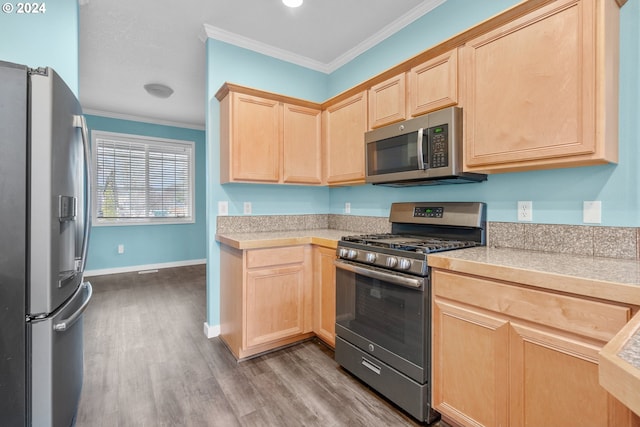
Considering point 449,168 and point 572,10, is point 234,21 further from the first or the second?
point 572,10

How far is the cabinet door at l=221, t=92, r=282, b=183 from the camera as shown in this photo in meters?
2.56

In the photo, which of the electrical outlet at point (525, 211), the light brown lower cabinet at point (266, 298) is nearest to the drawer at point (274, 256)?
the light brown lower cabinet at point (266, 298)

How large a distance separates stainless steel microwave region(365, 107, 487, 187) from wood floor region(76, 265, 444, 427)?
144 centimetres

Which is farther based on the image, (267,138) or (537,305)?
(267,138)

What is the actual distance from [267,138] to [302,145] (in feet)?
1.23

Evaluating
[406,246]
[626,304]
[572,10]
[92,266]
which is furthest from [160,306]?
[572,10]

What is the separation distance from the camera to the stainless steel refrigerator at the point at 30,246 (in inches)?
46.2

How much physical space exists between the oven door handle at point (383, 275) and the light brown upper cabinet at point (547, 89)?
79 centimetres

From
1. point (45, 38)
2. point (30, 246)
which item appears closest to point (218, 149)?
point (45, 38)

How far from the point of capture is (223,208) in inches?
111

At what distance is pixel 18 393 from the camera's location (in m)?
1.19

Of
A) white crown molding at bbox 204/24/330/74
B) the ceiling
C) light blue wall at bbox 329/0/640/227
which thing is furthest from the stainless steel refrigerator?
light blue wall at bbox 329/0/640/227

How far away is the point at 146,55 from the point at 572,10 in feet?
12.0

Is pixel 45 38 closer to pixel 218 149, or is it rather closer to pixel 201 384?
pixel 218 149
